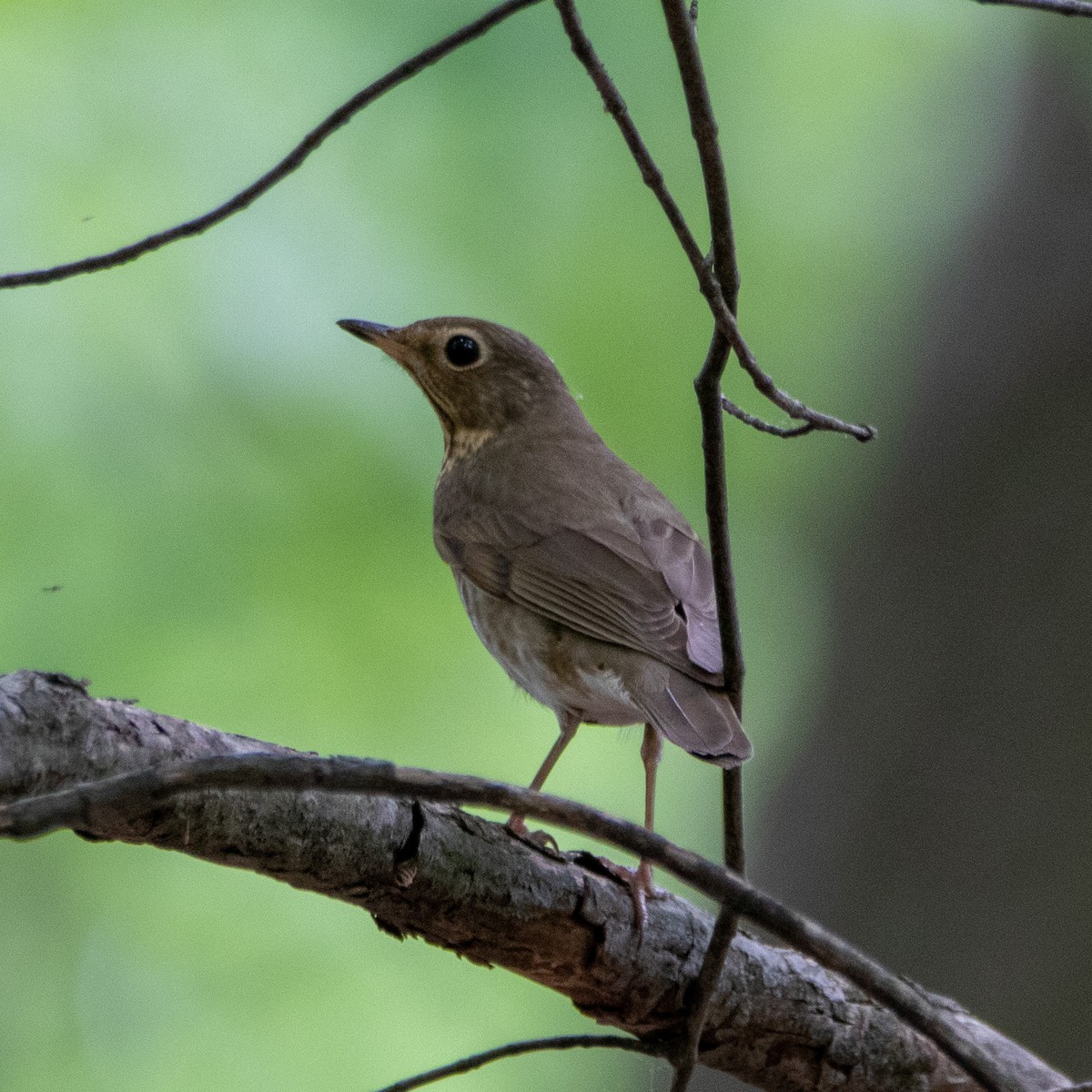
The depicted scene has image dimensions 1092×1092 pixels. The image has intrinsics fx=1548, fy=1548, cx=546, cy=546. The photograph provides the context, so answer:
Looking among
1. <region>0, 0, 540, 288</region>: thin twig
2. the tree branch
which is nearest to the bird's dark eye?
the tree branch

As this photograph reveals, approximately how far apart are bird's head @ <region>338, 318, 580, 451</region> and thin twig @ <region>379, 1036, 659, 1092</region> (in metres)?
3.39

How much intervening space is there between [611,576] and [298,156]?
7.07 ft

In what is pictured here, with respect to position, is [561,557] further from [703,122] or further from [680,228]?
[703,122]

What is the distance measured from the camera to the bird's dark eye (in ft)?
19.2

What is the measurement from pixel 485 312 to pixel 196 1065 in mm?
3907

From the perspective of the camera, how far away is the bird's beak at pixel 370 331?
554cm

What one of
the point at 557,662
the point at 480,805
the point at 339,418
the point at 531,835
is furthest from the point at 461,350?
the point at 480,805

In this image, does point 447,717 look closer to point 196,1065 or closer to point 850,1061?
point 196,1065

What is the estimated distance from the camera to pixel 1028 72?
748cm

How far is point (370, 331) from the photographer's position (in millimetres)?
5684

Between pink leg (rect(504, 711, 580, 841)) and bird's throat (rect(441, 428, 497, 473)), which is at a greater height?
bird's throat (rect(441, 428, 497, 473))

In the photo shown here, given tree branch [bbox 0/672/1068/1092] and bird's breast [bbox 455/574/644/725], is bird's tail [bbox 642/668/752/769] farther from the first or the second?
tree branch [bbox 0/672/1068/1092]

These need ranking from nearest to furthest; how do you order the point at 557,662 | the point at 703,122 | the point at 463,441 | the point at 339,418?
1. the point at 703,122
2. the point at 557,662
3. the point at 463,441
4. the point at 339,418

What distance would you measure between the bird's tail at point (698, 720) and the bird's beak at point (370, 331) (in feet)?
6.85
